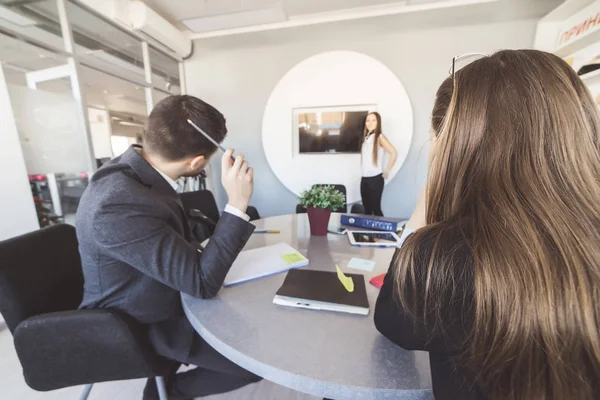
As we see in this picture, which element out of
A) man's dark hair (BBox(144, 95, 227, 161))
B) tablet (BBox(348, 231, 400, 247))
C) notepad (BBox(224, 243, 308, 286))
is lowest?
tablet (BBox(348, 231, 400, 247))

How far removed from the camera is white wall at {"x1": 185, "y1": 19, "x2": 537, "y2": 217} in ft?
10.3

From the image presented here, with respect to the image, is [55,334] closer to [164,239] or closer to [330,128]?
[164,239]

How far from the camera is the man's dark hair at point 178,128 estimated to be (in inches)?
36.7

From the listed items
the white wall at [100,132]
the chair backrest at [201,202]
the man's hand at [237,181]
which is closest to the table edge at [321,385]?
the man's hand at [237,181]

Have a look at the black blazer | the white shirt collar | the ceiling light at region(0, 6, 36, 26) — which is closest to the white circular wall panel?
the ceiling light at region(0, 6, 36, 26)

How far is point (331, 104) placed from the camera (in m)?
3.52

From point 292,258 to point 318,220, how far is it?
363 millimetres

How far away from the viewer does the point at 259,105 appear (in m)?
3.82

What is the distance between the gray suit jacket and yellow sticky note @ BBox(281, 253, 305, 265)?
26 cm

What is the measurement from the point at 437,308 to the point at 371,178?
2.94 metres

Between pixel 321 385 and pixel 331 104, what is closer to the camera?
pixel 321 385

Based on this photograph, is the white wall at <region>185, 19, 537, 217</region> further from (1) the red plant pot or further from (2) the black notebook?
(2) the black notebook

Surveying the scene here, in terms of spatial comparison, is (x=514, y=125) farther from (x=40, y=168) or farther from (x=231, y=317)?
(x=40, y=168)

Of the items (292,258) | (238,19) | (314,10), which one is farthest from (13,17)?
(292,258)
